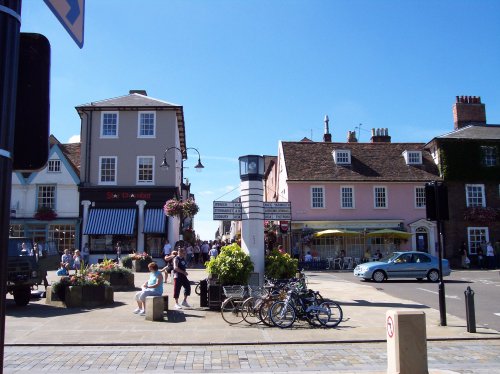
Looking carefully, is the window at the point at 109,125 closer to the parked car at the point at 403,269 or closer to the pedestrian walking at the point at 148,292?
the parked car at the point at 403,269

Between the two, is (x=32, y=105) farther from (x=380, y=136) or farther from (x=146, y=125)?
(x=380, y=136)

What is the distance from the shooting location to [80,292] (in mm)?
13914

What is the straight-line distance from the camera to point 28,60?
268 cm

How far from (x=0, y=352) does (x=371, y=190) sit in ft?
114

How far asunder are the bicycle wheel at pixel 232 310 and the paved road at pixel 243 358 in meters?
2.50

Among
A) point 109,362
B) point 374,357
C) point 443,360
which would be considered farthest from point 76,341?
point 443,360

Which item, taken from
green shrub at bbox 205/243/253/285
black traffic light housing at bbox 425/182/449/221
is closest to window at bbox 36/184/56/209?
green shrub at bbox 205/243/253/285

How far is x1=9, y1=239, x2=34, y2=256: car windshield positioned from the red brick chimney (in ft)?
108

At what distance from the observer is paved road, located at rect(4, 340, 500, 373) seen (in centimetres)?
752

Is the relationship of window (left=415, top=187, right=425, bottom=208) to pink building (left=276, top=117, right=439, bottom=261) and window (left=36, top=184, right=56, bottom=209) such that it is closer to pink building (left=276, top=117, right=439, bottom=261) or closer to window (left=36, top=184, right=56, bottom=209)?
pink building (left=276, top=117, right=439, bottom=261)

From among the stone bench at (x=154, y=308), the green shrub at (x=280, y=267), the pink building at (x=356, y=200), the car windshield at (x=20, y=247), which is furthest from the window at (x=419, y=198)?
the stone bench at (x=154, y=308)

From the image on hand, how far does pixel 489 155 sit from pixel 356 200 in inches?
399

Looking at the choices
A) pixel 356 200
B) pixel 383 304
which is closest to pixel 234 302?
pixel 383 304

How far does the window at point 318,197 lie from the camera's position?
114 feet
